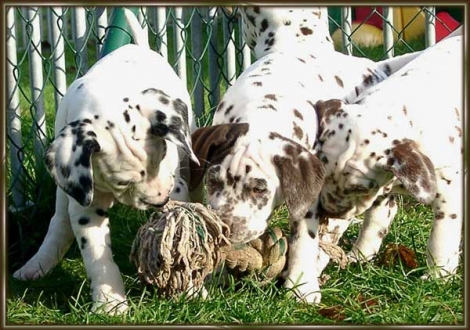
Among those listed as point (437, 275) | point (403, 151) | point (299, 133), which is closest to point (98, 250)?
point (299, 133)

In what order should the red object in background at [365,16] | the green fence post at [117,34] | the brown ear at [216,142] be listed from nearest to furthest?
the brown ear at [216,142], the green fence post at [117,34], the red object in background at [365,16]

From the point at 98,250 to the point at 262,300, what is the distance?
3.01 feet

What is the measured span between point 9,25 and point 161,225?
258 cm

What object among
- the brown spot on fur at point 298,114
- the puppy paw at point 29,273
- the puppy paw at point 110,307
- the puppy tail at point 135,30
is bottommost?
the puppy paw at point 29,273

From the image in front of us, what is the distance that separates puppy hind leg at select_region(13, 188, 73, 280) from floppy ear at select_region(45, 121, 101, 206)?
3.66 feet

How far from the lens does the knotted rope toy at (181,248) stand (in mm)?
5074

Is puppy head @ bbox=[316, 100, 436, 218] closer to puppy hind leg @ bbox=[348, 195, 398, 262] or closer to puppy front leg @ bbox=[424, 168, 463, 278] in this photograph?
puppy front leg @ bbox=[424, 168, 463, 278]

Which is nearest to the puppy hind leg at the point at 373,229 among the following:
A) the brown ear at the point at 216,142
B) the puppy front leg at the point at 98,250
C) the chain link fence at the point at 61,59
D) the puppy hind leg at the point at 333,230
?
the puppy hind leg at the point at 333,230

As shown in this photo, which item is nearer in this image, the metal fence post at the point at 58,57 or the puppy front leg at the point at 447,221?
the puppy front leg at the point at 447,221

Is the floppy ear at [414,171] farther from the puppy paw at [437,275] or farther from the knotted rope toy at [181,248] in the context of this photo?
the knotted rope toy at [181,248]

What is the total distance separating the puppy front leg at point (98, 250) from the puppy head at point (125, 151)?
14 centimetres

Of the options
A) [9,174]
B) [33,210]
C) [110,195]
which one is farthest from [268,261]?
[9,174]

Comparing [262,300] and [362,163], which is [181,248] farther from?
[362,163]

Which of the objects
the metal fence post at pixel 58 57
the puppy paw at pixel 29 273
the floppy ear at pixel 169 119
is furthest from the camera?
the metal fence post at pixel 58 57
